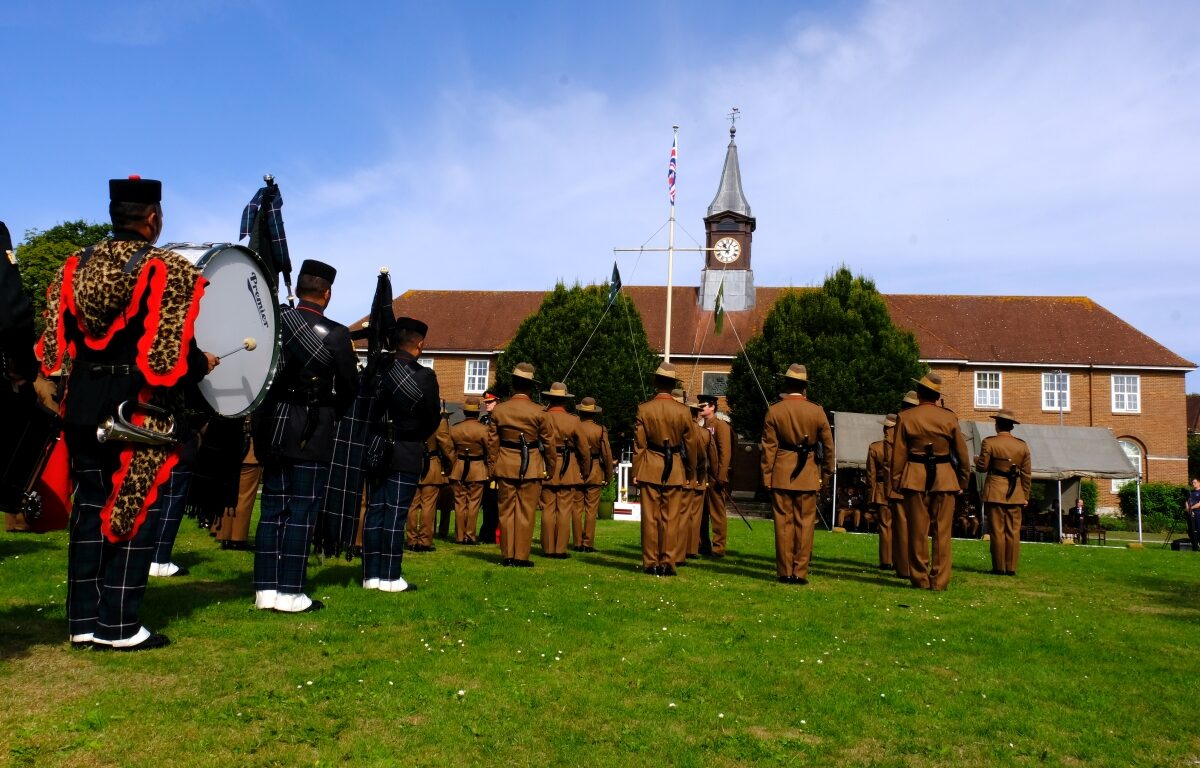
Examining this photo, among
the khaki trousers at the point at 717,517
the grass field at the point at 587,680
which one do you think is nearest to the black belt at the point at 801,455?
the grass field at the point at 587,680

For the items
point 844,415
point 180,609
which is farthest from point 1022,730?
point 844,415

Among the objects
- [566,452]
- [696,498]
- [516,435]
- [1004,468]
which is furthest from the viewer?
[1004,468]

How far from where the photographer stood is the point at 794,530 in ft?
32.3

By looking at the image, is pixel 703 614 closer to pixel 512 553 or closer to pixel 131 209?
pixel 512 553

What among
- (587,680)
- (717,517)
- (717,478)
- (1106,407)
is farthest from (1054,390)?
(587,680)

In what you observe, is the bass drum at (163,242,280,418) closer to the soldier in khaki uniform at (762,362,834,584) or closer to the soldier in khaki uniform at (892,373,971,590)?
the soldier in khaki uniform at (762,362,834,584)

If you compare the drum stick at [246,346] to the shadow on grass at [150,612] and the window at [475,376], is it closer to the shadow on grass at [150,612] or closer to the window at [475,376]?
the shadow on grass at [150,612]

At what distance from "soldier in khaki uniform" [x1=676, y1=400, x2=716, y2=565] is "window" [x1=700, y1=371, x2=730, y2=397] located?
108ft

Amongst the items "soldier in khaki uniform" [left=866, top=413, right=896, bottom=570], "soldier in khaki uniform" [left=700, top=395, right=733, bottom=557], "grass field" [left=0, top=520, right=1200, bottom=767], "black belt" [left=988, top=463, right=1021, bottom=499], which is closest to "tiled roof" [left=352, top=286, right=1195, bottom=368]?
"soldier in khaki uniform" [left=866, top=413, right=896, bottom=570]

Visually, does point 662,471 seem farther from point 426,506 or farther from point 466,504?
point 466,504

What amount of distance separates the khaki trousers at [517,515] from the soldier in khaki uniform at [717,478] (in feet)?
10.2

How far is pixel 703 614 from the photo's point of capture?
23.6 feet

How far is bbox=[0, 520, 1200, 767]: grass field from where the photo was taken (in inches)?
148

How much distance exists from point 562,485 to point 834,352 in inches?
1102
